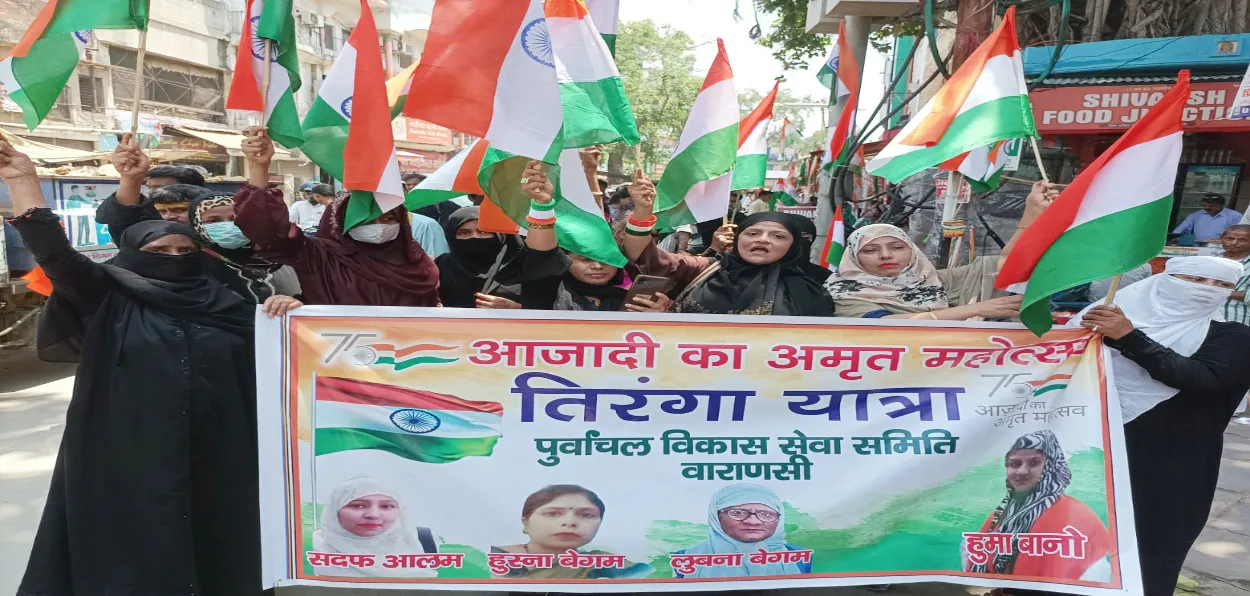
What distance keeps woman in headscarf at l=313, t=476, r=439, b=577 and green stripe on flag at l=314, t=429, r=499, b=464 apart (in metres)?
0.11

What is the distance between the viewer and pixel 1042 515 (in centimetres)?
233

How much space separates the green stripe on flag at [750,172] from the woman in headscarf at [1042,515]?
176 centimetres

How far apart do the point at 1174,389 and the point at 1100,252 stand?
0.61 metres

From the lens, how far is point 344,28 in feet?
97.1

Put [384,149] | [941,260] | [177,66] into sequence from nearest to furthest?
[384,149] < [941,260] < [177,66]

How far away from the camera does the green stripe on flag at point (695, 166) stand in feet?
10.3

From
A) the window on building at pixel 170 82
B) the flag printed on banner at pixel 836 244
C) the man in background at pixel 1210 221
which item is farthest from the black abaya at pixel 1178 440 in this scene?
the window on building at pixel 170 82

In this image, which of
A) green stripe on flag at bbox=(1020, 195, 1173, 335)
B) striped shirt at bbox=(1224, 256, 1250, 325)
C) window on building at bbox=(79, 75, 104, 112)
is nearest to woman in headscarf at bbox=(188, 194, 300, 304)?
green stripe on flag at bbox=(1020, 195, 1173, 335)

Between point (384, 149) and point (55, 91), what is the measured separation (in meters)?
1.16

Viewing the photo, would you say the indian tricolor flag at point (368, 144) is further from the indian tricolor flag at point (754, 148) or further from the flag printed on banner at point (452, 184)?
the indian tricolor flag at point (754, 148)

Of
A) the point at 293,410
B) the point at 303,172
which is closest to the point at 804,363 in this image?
the point at 293,410

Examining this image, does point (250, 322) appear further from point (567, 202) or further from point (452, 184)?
point (567, 202)

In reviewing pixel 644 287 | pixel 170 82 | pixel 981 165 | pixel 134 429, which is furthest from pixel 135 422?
pixel 170 82

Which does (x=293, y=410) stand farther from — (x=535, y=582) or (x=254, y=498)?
(x=535, y=582)
